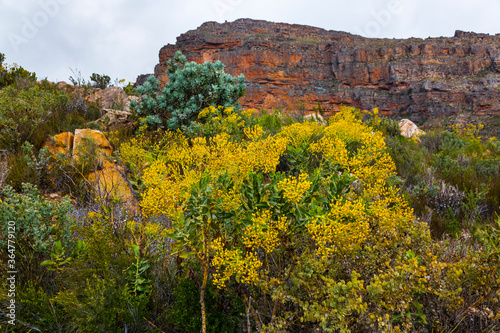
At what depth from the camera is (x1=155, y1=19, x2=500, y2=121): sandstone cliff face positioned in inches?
2295

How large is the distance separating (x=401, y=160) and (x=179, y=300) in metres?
4.70

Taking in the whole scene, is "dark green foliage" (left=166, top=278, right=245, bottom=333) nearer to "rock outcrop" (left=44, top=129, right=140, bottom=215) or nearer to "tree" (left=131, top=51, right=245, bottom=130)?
"rock outcrop" (left=44, top=129, right=140, bottom=215)

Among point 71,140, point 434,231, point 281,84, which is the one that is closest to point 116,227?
point 434,231

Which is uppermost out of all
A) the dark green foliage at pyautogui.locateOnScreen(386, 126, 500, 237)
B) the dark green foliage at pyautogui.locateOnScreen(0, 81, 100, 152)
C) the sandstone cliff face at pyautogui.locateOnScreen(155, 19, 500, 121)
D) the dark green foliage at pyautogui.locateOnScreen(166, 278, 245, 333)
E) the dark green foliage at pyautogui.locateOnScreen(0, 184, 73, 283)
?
the sandstone cliff face at pyautogui.locateOnScreen(155, 19, 500, 121)

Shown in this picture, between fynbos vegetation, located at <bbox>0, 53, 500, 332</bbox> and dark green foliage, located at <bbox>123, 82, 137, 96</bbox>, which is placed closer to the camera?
fynbos vegetation, located at <bbox>0, 53, 500, 332</bbox>

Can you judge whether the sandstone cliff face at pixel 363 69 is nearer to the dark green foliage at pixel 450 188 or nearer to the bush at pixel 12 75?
the bush at pixel 12 75

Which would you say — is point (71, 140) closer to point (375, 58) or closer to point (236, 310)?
point (236, 310)

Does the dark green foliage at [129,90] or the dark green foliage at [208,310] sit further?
the dark green foliage at [129,90]

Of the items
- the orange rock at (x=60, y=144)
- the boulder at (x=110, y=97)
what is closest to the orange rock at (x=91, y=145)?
the orange rock at (x=60, y=144)

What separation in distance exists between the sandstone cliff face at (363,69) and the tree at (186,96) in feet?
166

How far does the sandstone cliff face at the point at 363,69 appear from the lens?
5828 centimetres

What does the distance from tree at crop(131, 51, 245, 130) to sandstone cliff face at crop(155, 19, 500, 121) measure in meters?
50.7

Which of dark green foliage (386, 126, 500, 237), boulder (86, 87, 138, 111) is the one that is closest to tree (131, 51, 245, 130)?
boulder (86, 87, 138, 111)

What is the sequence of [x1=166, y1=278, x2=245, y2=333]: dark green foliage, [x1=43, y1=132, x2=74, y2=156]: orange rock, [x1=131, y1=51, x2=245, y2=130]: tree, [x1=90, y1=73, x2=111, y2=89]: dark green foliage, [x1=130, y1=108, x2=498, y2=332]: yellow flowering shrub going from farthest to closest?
[x1=90, y1=73, x2=111, y2=89]: dark green foliage → [x1=131, y1=51, x2=245, y2=130]: tree → [x1=43, y1=132, x2=74, y2=156]: orange rock → [x1=166, y1=278, x2=245, y2=333]: dark green foliage → [x1=130, y1=108, x2=498, y2=332]: yellow flowering shrub
